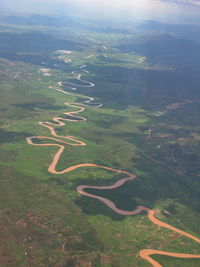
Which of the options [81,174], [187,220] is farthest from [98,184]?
[187,220]

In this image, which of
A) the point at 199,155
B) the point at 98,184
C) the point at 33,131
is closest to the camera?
the point at 98,184

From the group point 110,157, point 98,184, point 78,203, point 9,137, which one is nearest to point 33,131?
point 9,137

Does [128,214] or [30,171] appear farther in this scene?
[30,171]

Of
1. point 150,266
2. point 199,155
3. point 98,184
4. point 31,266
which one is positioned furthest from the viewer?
point 199,155

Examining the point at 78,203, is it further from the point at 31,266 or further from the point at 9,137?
the point at 9,137

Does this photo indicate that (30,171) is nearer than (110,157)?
Yes

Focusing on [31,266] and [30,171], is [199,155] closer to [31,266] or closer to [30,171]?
[30,171]

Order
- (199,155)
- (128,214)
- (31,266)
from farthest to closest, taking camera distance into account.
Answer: (199,155), (128,214), (31,266)

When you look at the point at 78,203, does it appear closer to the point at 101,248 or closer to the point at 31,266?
the point at 101,248

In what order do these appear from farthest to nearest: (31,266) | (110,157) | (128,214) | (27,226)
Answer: (110,157)
(128,214)
(27,226)
(31,266)
